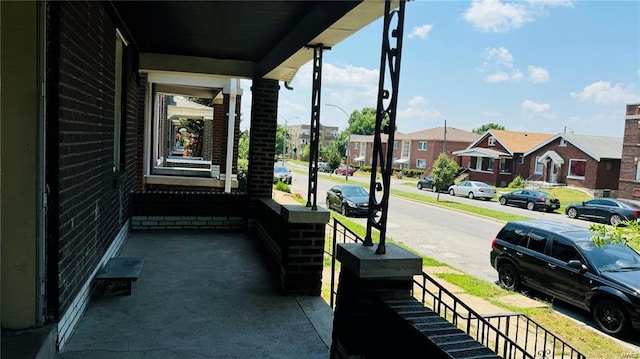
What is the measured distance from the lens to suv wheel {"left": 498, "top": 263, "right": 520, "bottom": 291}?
9.79m

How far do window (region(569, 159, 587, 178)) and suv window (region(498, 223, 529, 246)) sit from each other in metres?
30.5

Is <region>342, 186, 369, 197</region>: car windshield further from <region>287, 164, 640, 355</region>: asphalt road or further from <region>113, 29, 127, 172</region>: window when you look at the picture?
<region>113, 29, 127, 172</region>: window

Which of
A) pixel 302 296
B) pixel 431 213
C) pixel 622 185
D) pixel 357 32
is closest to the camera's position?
pixel 357 32

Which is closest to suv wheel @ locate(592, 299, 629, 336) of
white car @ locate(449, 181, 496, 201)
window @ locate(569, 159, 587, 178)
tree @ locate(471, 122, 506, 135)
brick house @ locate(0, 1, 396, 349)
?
brick house @ locate(0, 1, 396, 349)

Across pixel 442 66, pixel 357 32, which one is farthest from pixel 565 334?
pixel 442 66

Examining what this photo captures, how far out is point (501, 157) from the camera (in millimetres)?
40844

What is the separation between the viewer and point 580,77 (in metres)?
40.1

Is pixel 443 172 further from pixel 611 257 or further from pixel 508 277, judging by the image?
pixel 611 257

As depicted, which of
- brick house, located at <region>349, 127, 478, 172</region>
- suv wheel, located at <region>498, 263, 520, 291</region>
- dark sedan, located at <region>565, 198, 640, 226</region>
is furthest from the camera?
brick house, located at <region>349, 127, 478, 172</region>

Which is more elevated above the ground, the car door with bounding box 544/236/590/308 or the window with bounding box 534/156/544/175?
the window with bounding box 534/156/544/175

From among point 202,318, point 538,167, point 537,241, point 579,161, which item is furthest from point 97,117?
point 538,167

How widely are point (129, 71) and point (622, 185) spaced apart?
3166 cm

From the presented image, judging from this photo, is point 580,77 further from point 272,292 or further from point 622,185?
point 272,292

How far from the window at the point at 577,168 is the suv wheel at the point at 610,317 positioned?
32.2 meters
